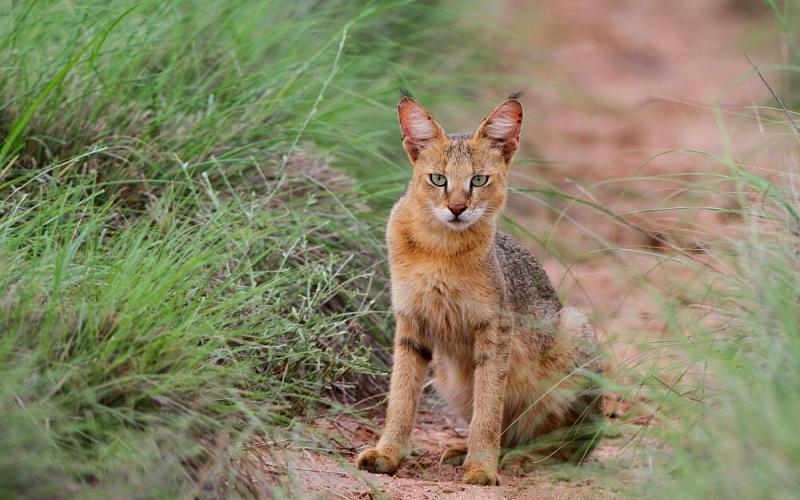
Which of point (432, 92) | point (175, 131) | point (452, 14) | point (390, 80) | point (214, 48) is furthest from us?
point (452, 14)

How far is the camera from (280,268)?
4.25m

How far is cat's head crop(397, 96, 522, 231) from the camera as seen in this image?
4.12 meters

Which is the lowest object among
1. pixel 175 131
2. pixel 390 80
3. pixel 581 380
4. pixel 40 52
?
pixel 581 380

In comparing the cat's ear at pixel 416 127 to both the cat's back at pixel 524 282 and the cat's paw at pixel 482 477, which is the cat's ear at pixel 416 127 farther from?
the cat's paw at pixel 482 477

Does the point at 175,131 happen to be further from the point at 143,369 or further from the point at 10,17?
the point at 143,369

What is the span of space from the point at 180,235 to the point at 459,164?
106 centimetres

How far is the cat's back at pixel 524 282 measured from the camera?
4.37m

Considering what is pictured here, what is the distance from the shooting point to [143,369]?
3.14 meters

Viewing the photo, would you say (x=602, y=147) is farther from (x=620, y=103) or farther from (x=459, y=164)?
(x=459, y=164)

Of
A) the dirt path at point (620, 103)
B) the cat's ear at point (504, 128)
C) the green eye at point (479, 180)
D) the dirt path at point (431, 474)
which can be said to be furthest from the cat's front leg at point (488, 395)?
the dirt path at point (620, 103)

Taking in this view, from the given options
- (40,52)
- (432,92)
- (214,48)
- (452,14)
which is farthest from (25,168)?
(452,14)

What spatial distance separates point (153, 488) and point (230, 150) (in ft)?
7.66

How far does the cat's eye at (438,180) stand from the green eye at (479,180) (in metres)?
0.11

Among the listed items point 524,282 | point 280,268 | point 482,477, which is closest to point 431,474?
point 482,477
